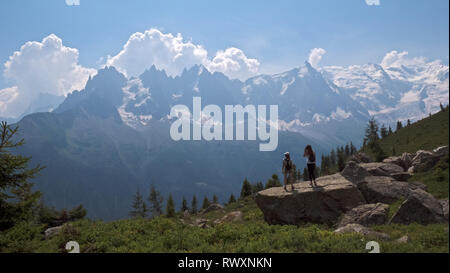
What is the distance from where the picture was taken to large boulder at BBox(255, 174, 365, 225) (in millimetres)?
19797

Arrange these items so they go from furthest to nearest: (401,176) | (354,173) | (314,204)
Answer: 1. (401,176)
2. (354,173)
3. (314,204)

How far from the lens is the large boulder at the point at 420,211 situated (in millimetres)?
16641

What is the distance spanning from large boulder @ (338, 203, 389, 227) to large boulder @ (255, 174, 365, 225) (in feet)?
2.19

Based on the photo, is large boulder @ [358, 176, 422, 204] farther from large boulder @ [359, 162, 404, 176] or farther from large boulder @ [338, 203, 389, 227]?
large boulder @ [359, 162, 404, 176]

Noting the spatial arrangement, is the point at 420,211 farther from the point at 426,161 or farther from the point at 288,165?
the point at 426,161

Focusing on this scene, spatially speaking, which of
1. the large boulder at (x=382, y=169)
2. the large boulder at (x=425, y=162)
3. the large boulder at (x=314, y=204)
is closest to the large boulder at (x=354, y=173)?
the large boulder at (x=382, y=169)

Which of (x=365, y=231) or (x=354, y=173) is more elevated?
(x=354, y=173)

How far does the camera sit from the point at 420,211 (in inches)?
669

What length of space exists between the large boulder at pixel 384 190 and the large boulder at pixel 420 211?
487 cm

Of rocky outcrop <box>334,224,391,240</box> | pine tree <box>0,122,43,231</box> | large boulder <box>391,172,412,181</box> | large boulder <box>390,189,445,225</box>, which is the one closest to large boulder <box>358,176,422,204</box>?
large boulder <box>390,189,445,225</box>

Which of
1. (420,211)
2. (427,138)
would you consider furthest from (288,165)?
(427,138)

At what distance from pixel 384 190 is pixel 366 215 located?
A: 606cm
